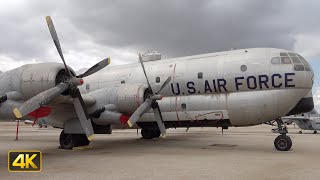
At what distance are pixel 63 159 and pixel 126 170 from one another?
3989 millimetres

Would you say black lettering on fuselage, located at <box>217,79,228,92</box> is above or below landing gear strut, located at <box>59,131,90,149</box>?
above

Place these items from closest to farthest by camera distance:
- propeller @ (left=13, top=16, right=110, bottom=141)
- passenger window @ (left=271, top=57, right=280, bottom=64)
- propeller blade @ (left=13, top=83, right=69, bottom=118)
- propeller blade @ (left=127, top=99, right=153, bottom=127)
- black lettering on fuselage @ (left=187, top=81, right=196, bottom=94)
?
propeller blade @ (left=13, top=83, right=69, bottom=118) < propeller @ (left=13, top=16, right=110, bottom=141) < propeller blade @ (left=127, top=99, right=153, bottom=127) < passenger window @ (left=271, top=57, right=280, bottom=64) < black lettering on fuselage @ (left=187, top=81, right=196, bottom=94)

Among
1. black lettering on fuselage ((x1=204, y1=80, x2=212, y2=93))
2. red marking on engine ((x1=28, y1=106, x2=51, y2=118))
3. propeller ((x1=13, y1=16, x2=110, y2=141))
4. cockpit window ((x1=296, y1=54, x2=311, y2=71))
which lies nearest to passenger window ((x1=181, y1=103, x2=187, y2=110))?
Result: black lettering on fuselage ((x1=204, y1=80, x2=212, y2=93))

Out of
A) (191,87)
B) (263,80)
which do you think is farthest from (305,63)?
(191,87)

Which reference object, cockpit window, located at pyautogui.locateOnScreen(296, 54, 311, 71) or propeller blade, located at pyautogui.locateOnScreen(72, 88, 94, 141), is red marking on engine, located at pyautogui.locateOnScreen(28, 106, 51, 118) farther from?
cockpit window, located at pyautogui.locateOnScreen(296, 54, 311, 71)

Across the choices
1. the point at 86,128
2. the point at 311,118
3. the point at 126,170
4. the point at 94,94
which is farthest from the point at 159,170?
the point at 311,118

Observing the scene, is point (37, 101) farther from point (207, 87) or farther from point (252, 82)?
point (252, 82)

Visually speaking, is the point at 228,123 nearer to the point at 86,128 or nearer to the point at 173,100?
the point at 173,100

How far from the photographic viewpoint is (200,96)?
55.9 ft

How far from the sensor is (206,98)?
16781 millimetres

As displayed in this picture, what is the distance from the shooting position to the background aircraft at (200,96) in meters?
14.4

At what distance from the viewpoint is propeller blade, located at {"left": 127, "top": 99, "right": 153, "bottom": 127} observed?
49.5ft

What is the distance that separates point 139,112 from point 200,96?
380 centimetres

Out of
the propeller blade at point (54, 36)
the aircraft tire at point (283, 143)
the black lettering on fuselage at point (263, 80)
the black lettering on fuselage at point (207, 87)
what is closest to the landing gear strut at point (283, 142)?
the aircraft tire at point (283, 143)
